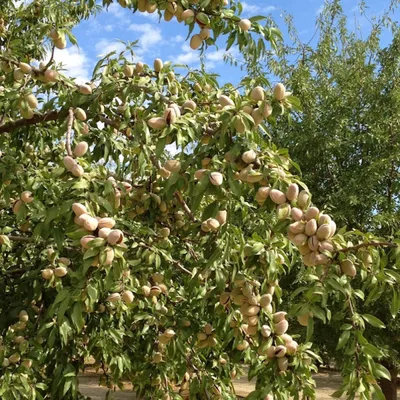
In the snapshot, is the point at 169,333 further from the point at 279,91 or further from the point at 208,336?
the point at 279,91

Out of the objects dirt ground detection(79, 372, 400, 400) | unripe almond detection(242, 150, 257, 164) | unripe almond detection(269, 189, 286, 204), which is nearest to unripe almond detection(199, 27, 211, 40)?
unripe almond detection(242, 150, 257, 164)

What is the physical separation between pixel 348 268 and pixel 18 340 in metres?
1.49

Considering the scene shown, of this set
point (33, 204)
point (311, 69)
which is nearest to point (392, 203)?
point (311, 69)

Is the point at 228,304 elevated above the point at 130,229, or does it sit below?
below

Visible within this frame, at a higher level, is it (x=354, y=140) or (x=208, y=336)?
(x=354, y=140)

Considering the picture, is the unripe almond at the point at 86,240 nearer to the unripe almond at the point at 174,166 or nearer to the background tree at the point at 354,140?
the unripe almond at the point at 174,166

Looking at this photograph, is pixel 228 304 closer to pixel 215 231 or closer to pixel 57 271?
pixel 215 231

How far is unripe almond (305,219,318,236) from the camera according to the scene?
1.34 meters

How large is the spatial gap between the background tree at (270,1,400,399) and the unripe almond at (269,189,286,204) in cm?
436

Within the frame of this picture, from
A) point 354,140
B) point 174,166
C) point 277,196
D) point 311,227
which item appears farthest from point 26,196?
point 354,140

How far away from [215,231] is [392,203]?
4534 mm

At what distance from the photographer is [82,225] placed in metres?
1.39

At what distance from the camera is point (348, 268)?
A: 4.48ft

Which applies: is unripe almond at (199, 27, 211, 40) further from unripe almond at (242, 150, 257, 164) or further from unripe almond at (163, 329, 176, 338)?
unripe almond at (163, 329, 176, 338)
